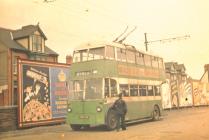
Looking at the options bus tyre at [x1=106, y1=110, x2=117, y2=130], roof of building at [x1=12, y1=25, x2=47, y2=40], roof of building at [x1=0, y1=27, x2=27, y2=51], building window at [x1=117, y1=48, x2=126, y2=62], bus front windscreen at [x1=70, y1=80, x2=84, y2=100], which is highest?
roof of building at [x1=12, y1=25, x2=47, y2=40]

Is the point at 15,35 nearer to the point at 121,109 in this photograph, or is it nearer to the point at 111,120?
the point at 111,120

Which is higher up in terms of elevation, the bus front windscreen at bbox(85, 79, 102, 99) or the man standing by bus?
the bus front windscreen at bbox(85, 79, 102, 99)

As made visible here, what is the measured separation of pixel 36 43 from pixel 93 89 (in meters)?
24.7

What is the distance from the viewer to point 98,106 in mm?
16594

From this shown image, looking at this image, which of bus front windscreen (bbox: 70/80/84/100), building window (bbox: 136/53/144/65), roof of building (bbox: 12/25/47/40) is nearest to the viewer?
bus front windscreen (bbox: 70/80/84/100)

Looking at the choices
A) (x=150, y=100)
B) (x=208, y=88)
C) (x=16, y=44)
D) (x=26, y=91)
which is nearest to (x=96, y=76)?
(x=26, y=91)

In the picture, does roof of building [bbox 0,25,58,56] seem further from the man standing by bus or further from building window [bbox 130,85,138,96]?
the man standing by bus

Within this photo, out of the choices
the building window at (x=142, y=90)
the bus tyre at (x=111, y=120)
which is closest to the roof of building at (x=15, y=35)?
the building window at (x=142, y=90)

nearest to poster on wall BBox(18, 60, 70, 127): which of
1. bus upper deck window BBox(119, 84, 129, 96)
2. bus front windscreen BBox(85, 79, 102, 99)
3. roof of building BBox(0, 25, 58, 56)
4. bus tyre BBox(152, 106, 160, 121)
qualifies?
bus front windscreen BBox(85, 79, 102, 99)

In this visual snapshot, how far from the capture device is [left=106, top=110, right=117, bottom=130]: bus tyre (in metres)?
16.7

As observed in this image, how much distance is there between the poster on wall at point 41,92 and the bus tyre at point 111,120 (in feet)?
8.68

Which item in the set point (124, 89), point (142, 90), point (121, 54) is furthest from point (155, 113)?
point (121, 54)

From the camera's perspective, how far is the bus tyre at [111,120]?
16.7m

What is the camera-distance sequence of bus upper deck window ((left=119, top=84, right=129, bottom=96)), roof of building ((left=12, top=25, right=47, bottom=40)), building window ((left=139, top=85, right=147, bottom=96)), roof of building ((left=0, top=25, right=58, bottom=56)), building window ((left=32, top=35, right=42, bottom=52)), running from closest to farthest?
bus upper deck window ((left=119, top=84, right=129, bottom=96)) < building window ((left=139, top=85, right=147, bottom=96)) < roof of building ((left=0, top=25, right=58, bottom=56)) < roof of building ((left=12, top=25, right=47, bottom=40)) < building window ((left=32, top=35, right=42, bottom=52))
